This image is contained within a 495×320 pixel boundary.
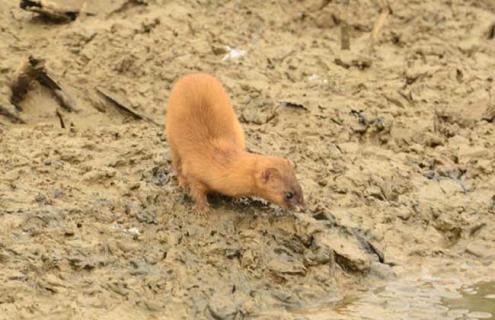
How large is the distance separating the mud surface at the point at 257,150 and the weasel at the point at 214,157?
0.69ft

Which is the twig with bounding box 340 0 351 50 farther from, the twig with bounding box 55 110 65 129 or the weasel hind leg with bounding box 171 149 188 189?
the weasel hind leg with bounding box 171 149 188 189

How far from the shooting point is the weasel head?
280 inches

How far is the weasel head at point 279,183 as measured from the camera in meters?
7.11

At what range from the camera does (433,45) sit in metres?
10.4

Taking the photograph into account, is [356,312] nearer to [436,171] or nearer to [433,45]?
[436,171]

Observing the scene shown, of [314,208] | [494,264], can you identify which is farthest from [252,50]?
[494,264]

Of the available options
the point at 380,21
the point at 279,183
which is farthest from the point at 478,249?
the point at 380,21

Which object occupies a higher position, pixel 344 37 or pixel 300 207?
pixel 344 37

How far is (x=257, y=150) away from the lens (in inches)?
332

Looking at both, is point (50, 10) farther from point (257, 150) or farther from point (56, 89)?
point (257, 150)

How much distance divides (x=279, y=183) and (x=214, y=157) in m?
0.51

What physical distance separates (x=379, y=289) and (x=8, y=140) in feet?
9.65

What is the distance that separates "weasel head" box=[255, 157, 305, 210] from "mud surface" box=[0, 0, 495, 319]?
250mm

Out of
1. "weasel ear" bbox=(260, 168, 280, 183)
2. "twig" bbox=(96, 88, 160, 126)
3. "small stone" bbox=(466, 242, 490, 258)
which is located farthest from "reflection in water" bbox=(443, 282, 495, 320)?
"twig" bbox=(96, 88, 160, 126)
